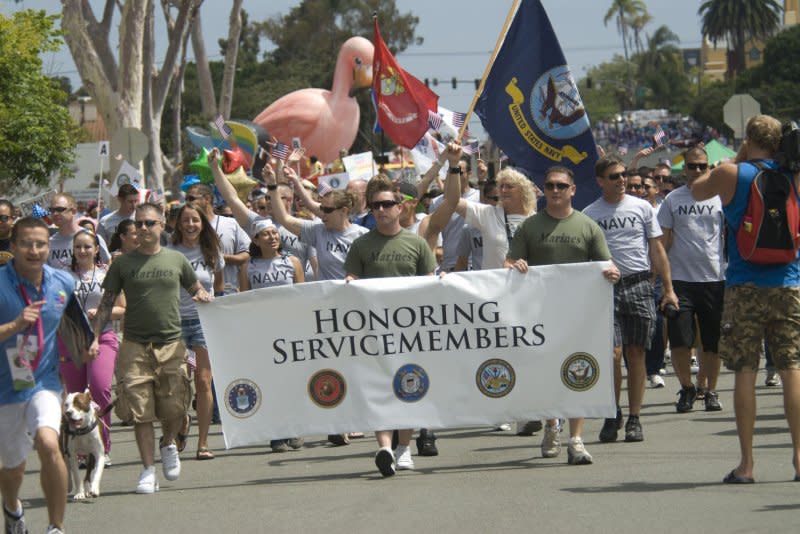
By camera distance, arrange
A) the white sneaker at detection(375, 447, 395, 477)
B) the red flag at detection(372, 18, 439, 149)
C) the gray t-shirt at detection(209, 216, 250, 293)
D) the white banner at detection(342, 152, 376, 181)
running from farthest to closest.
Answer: the white banner at detection(342, 152, 376, 181) → the red flag at detection(372, 18, 439, 149) → the gray t-shirt at detection(209, 216, 250, 293) → the white sneaker at detection(375, 447, 395, 477)

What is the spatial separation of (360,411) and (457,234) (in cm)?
278

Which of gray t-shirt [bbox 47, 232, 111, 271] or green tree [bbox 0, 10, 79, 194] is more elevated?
green tree [bbox 0, 10, 79, 194]

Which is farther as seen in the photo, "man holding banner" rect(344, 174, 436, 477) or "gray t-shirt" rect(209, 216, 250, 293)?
"gray t-shirt" rect(209, 216, 250, 293)

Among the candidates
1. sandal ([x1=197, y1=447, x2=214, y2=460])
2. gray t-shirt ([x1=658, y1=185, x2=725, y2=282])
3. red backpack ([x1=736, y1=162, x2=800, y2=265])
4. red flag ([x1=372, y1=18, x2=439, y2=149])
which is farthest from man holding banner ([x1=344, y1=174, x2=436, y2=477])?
red flag ([x1=372, y1=18, x2=439, y2=149])

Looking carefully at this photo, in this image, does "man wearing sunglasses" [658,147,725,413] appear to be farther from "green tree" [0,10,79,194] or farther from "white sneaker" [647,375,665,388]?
"green tree" [0,10,79,194]

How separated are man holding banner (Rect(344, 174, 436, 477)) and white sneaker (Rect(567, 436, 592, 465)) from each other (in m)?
1.01

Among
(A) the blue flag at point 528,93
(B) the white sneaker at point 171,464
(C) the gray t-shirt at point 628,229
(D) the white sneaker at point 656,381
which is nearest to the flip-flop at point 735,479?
(C) the gray t-shirt at point 628,229

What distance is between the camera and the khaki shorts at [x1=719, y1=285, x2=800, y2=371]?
Answer: 336 inches

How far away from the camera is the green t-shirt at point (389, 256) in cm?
1002

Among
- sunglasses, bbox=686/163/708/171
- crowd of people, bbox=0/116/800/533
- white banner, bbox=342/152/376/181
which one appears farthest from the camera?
white banner, bbox=342/152/376/181

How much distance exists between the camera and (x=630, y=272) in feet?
36.3

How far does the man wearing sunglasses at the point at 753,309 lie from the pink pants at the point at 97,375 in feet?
14.3

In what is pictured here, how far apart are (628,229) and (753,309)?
8.63 feet

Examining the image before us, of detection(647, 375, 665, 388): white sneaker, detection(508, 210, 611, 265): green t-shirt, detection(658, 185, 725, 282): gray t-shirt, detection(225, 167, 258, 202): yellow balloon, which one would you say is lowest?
detection(647, 375, 665, 388): white sneaker
